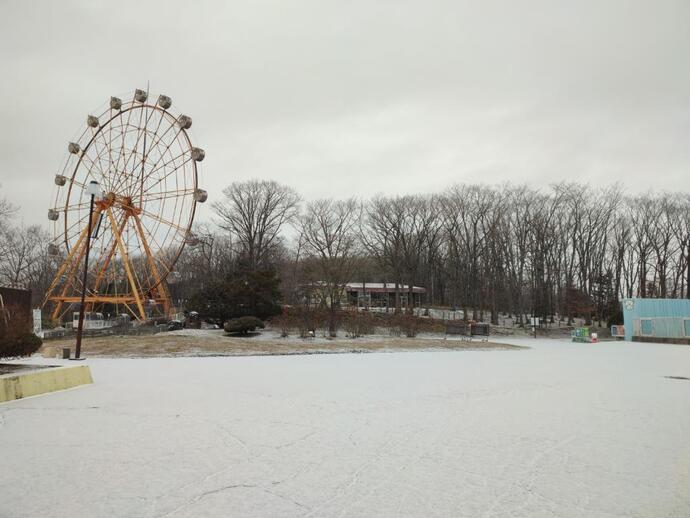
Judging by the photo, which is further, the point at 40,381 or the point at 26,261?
the point at 26,261

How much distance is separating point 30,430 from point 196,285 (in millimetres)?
59326

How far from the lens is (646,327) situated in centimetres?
3581

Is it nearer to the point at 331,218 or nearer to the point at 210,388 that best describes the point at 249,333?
the point at 210,388

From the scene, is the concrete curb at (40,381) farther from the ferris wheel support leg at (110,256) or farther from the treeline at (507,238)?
A: the treeline at (507,238)

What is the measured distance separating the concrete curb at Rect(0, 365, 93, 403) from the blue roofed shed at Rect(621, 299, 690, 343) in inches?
1366

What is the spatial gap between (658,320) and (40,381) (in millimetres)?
36810

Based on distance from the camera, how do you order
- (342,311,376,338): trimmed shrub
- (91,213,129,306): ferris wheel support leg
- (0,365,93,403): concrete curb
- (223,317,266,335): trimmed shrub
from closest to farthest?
(0,365,93,403): concrete curb < (223,317,266,335): trimmed shrub < (342,311,376,338): trimmed shrub < (91,213,129,306): ferris wheel support leg

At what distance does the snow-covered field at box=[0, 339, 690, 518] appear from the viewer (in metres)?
4.14

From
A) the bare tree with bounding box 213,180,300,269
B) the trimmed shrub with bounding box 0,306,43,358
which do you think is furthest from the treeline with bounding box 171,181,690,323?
the trimmed shrub with bounding box 0,306,43,358

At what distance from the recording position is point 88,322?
3478 centimetres

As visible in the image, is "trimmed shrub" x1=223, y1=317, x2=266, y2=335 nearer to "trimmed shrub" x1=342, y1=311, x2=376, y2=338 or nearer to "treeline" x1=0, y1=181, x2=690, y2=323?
"trimmed shrub" x1=342, y1=311, x2=376, y2=338

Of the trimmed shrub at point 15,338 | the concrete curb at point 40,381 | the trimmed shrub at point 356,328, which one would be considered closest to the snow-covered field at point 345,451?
the concrete curb at point 40,381

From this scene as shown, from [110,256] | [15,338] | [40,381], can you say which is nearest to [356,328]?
[110,256]

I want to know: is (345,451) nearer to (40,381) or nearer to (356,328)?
(40,381)
